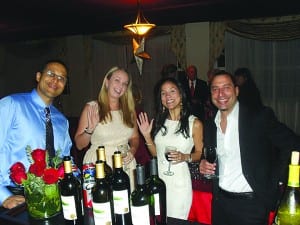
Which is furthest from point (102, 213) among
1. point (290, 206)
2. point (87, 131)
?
point (87, 131)

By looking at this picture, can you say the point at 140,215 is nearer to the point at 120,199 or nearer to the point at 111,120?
the point at 120,199

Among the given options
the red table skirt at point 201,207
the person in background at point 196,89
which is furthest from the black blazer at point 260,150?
the person in background at point 196,89

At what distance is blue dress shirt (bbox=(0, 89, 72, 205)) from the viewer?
1958 millimetres

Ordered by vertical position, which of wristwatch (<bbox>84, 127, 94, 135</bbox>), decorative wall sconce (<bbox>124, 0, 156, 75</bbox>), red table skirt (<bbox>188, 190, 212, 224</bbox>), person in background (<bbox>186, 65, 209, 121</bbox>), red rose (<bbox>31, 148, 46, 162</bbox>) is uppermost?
decorative wall sconce (<bbox>124, 0, 156, 75</bbox>)

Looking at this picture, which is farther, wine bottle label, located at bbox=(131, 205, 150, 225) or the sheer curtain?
the sheer curtain

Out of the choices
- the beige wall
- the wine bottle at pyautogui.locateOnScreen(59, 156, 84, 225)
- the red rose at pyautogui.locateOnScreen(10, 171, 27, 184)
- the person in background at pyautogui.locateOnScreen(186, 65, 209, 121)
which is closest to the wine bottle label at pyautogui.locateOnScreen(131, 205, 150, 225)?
the wine bottle at pyautogui.locateOnScreen(59, 156, 84, 225)

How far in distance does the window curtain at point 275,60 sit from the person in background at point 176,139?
4768 millimetres

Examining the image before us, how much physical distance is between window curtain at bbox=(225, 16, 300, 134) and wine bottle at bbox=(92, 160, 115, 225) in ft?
20.2

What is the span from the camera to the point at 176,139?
94.0 inches

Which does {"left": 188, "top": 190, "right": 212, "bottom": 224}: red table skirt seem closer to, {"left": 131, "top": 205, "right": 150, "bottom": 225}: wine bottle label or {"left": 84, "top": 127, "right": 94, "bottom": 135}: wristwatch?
{"left": 84, "top": 127, "right": 94, "bottom": 135}: wristwatch

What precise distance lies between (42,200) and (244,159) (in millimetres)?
1243

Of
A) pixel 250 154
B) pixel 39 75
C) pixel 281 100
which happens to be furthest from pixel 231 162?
pixel 281 100

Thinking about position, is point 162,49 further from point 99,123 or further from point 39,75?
point 39,75

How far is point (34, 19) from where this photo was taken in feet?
22.3
